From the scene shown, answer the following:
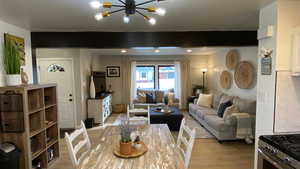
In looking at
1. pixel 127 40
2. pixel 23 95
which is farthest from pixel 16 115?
pixel 127 40

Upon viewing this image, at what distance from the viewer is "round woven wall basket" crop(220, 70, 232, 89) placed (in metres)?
5.41

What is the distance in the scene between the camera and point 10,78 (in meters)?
2.38

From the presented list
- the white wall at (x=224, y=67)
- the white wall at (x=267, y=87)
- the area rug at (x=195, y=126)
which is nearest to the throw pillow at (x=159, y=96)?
the area rug at (x=195, y=126)

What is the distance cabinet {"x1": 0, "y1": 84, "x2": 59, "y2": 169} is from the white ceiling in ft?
3.15

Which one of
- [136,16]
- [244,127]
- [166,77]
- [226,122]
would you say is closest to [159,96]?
[166,77]

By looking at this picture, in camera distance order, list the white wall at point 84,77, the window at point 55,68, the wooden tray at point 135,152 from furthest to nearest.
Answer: the white wall at point 84,77 → the window at point 55,68 → the wooden tray at point 135,152

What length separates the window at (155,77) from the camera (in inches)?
293

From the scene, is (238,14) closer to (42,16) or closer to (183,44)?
(183,44)

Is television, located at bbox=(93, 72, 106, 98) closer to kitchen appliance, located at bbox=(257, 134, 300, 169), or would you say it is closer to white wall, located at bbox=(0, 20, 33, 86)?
white wall, located at bbox=(0, 20, 33, 86)

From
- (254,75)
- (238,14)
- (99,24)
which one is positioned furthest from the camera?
(254,75)

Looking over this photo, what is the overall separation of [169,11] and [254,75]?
3.19 meters

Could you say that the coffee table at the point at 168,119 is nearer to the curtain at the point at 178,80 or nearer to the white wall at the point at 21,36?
the curtain at the point at 178,80

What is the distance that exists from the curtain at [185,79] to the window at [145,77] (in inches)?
47.7

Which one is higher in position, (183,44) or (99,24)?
(99,24)
